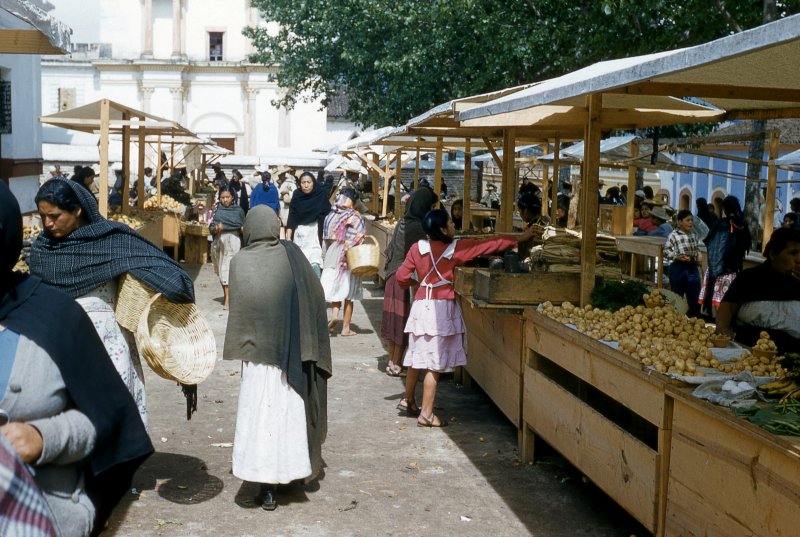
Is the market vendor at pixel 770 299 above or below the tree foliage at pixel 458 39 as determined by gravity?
below

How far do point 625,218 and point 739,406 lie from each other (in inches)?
519

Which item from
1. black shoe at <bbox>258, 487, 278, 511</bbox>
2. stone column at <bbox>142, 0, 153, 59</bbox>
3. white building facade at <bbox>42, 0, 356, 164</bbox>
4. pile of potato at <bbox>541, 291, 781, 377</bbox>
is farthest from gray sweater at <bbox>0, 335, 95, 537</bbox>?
stone column at <bbox>142, 0, 153, 59</bbox>

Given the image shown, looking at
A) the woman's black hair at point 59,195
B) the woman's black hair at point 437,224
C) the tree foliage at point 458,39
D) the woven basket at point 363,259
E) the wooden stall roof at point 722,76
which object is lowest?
the woven basket at point 363,259

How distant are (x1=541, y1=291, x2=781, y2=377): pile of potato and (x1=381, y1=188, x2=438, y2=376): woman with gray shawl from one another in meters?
2.65

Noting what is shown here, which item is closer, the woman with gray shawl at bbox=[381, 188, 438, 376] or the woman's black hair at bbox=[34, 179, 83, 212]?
the woman's black hair at bbox=[34, 179, 83, 212]

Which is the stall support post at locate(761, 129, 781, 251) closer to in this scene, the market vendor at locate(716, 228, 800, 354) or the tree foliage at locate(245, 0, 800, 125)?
the tree foliage at locate(245, 0, 800, 125)

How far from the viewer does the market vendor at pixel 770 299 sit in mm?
6023

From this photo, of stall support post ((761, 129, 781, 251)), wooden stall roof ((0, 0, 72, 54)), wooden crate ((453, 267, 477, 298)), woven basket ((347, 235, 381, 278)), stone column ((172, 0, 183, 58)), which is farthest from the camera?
stone column ((172, 0, 183, 58))

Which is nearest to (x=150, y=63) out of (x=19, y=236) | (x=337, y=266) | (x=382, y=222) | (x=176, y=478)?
(x=382, y=222)

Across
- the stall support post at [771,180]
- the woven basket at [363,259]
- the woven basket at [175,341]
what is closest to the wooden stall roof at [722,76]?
the woven basket at [175,341]

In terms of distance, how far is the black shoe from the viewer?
586 centimetres

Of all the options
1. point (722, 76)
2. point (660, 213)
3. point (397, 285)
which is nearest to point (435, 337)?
point (397, 285)

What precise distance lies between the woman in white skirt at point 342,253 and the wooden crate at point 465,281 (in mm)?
4159

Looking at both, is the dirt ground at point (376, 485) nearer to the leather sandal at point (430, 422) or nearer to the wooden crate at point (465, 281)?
the leather sandal at point (430, 422)
